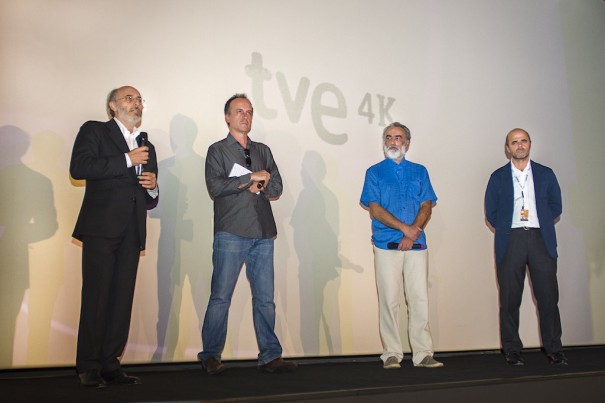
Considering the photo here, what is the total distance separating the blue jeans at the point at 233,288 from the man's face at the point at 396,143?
1046 mm

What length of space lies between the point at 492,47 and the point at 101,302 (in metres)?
3.99

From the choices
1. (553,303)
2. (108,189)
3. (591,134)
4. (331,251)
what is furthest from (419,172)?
(591,134)

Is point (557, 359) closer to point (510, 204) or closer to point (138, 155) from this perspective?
point (510, 204)

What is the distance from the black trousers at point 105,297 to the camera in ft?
10.1

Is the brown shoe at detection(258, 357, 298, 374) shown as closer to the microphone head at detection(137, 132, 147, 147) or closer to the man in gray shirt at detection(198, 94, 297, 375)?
the man in gray shirt at detection(198, 94, 297, 375)

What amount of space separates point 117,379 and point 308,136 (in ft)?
7.21

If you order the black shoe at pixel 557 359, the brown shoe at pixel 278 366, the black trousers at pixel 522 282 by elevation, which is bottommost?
the black shoe at pixel 557 359

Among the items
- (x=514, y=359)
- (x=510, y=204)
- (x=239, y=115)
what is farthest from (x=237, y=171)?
(x=514, y=359)

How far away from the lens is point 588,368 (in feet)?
12.6

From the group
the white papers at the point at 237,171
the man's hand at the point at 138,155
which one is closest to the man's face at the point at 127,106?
the man's hand at the point at 138,155

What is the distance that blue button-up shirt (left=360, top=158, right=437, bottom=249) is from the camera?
4.05m

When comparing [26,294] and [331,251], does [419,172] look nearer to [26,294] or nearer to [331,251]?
[331,251]

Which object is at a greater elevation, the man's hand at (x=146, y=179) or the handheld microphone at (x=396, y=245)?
the man's hand at (x=146, y=179)

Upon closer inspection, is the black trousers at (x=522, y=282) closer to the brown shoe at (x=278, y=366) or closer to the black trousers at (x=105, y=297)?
the brown shoe at (x=278, y=366)
